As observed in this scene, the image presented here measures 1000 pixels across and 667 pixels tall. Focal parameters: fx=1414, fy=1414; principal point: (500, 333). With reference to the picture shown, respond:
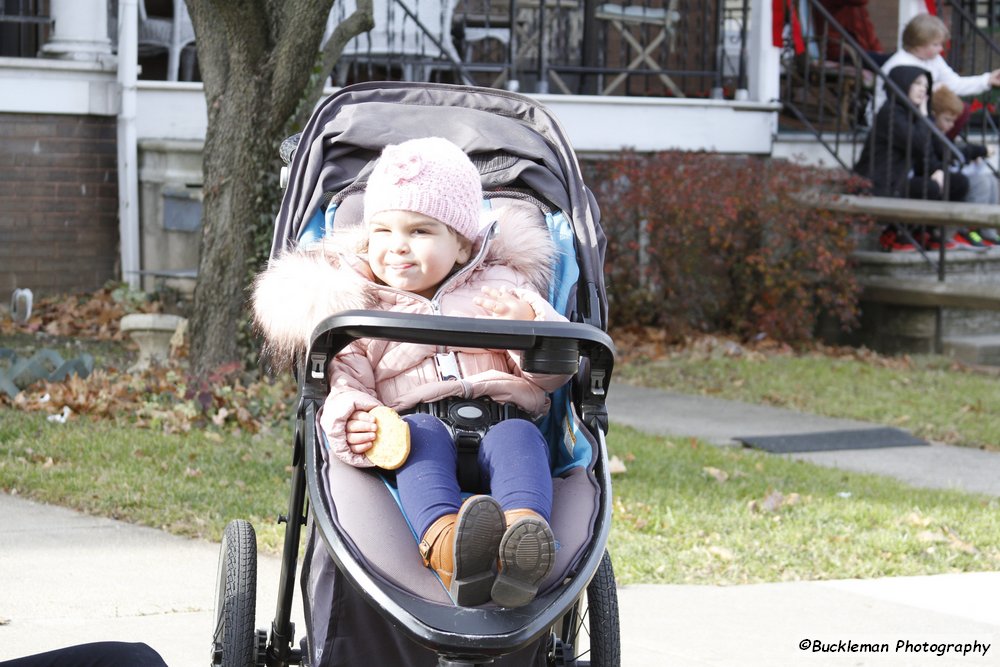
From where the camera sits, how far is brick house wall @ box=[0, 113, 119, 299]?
10.2 meters

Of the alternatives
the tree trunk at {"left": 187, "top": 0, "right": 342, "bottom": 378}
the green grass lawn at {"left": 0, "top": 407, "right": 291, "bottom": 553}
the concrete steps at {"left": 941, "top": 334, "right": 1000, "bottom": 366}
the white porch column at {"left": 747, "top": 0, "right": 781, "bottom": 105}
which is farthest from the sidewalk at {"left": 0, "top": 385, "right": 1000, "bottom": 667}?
the white porch column at {"left": 747, "top": 0, "right": 781, "bottom": 105}

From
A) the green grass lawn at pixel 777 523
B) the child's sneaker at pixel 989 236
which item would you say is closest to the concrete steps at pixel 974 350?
the child's sneaker at pixel 989 236

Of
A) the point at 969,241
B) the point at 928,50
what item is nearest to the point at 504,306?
the point at 969,241

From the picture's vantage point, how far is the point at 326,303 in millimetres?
3324

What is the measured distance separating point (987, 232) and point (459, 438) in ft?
32.0

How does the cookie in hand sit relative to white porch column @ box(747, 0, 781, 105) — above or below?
below

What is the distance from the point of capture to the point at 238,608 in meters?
3.33

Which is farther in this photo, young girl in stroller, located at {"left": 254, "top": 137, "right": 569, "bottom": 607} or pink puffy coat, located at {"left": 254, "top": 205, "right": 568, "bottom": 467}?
pink puffy coat, located at {"left": 254, "top": 205, "right": 568, "bottom": 467}

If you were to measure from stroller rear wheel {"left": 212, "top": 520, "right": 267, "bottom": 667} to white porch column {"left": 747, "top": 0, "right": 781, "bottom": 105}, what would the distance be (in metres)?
9.18

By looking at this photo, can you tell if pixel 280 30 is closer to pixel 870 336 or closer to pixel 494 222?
pixel 494 222

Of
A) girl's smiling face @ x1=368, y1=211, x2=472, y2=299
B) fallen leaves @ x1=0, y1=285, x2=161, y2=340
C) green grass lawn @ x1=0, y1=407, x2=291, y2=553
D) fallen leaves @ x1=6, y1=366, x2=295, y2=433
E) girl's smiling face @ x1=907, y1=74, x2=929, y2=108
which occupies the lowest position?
green grass lawn @ x1=0, y1=407, x2=291, y2=553

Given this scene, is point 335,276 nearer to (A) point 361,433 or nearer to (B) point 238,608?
(A) point 361,433

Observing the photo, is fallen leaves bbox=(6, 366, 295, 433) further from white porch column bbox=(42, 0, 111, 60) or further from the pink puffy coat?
white porch column bbox=(42, 0, 111, 60)

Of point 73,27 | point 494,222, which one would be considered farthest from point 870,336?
point 494,222
